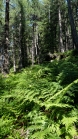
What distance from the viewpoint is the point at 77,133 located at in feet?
13.8

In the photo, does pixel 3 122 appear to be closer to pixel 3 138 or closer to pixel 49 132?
pixel 3 138

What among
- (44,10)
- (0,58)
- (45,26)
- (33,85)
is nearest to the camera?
(33,85)

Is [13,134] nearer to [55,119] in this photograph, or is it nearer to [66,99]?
[55,119]

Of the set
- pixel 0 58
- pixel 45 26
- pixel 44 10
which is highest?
pixel 44 10

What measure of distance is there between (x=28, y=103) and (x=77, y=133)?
5.41 ft

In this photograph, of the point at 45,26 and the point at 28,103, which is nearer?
the point at 28,103

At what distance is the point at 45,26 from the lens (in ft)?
125

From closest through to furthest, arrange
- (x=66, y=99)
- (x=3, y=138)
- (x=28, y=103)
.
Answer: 1. (x=3, y=138)
2. (x=66, y=99)
3. (x=28, y=103)

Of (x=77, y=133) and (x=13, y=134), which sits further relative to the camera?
(x=13, y=134)

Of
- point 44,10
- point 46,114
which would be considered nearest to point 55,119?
point 46,114

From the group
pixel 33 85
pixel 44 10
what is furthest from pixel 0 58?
pixel 33 85

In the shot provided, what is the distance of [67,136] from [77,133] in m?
0.27

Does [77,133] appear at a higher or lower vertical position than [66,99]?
lower

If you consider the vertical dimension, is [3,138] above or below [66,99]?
below
